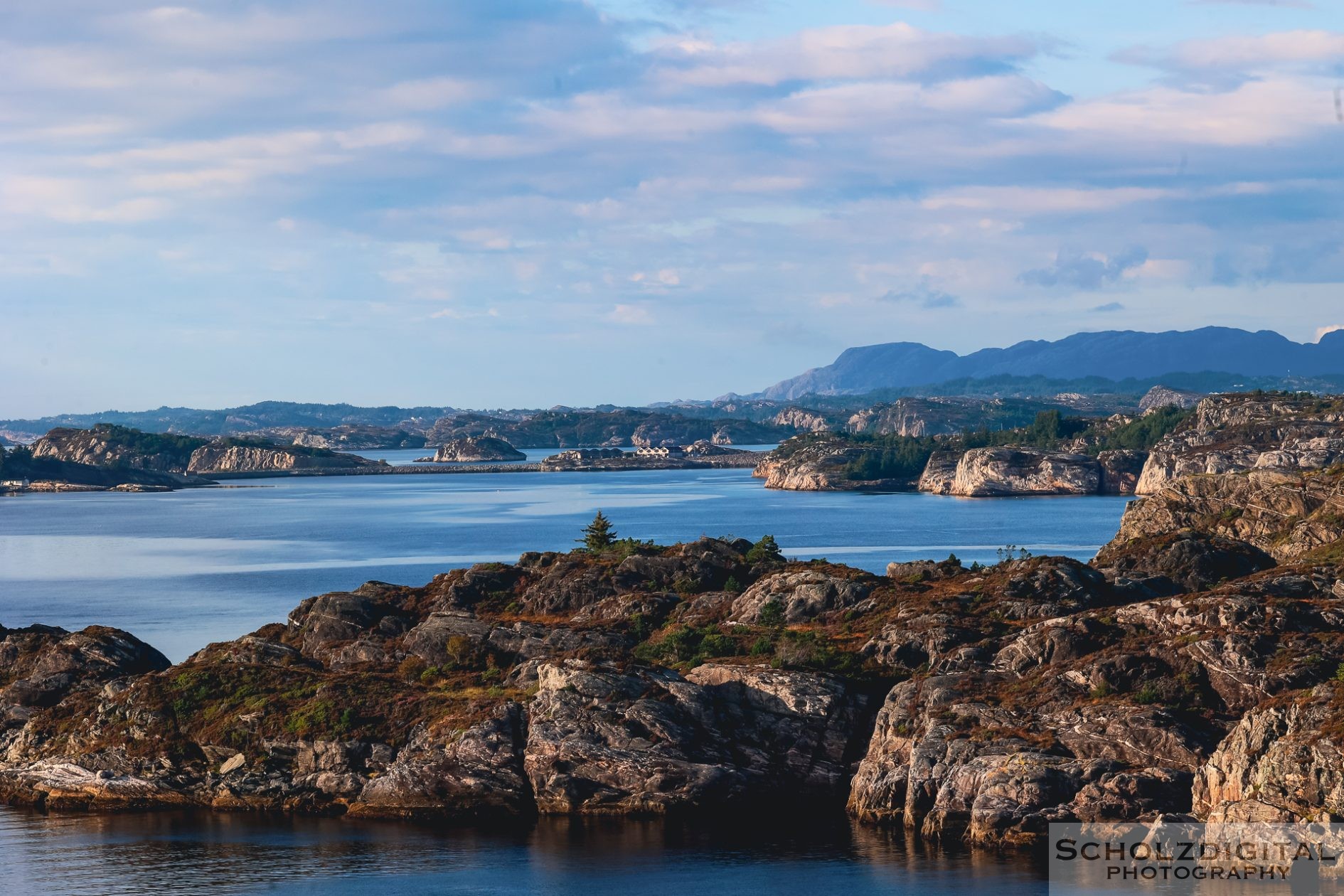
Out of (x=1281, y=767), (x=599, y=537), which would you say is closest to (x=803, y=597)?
(x=599, y=537)

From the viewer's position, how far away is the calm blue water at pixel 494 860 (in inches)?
1881

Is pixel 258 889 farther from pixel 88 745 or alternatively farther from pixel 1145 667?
pixel 1145 667

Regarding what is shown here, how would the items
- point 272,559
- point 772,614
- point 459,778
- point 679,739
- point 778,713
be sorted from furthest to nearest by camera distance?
point 272,559 → point 772,614 → point 778,713 → point 459,778 → point 679,739

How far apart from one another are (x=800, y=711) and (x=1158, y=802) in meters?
14.2

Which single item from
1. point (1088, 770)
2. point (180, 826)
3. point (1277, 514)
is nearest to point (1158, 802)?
point (1088, 770)

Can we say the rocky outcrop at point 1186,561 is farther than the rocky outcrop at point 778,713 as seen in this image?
Yes

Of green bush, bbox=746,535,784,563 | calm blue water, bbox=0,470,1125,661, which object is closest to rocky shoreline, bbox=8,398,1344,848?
green bush, bbox=746,535,784,563

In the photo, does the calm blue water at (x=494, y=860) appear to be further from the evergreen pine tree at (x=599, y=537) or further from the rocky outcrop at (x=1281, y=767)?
the evergreen pine tree at (x=599, y=537)

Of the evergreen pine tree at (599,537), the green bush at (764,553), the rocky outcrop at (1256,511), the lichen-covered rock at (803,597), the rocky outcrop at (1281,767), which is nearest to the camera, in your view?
the rocky outcrop at (1281,767)

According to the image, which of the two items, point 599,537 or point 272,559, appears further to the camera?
point 272,559

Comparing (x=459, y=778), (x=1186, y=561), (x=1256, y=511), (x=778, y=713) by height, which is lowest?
(x=459, y=778)

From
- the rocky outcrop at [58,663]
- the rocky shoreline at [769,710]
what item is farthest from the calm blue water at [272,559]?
the rocky shoreline at [769,710]

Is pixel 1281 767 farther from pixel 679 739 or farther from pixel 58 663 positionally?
pixel 58 663

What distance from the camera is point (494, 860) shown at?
51344mm
